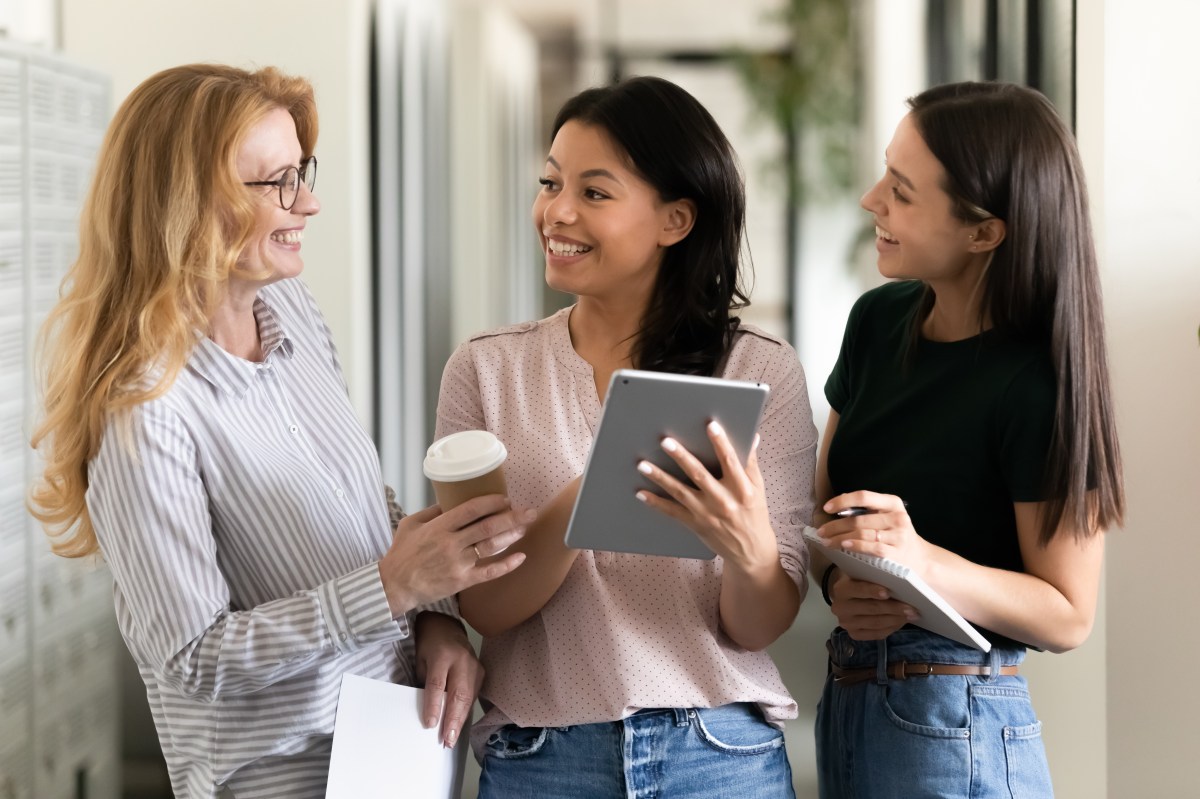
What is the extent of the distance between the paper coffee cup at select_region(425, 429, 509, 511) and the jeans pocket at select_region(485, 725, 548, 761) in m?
0.32

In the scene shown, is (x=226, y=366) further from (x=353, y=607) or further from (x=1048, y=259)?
(x=1048, y=259)

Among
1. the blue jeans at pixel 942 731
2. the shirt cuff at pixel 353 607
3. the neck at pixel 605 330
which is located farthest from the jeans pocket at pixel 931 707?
the shirt cuff at pixel 353 607

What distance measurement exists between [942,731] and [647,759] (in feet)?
1.32

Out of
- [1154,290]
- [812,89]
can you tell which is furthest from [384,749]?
[812,89]

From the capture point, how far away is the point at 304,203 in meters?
1.41

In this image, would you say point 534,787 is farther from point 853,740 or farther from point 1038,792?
point 1038,792

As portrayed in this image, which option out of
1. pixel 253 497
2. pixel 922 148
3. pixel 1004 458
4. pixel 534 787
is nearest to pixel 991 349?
pixel 1004 458

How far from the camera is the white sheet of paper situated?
1.28 metres

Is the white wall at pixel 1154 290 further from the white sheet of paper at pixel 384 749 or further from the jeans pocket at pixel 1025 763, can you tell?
the white sheet of paper at pixel 384 749

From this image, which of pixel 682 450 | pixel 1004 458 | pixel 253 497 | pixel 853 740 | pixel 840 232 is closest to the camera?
pixel 682 450

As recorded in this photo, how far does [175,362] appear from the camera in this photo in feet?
4.10

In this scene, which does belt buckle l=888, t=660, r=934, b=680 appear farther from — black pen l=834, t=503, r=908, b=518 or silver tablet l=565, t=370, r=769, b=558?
silver tablet l=565, t=370, r=769, b=558

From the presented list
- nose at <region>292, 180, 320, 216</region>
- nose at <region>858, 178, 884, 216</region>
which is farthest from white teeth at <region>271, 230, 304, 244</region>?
nose at <region>858, 178, 884, 216</region>

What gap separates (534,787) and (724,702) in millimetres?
249
